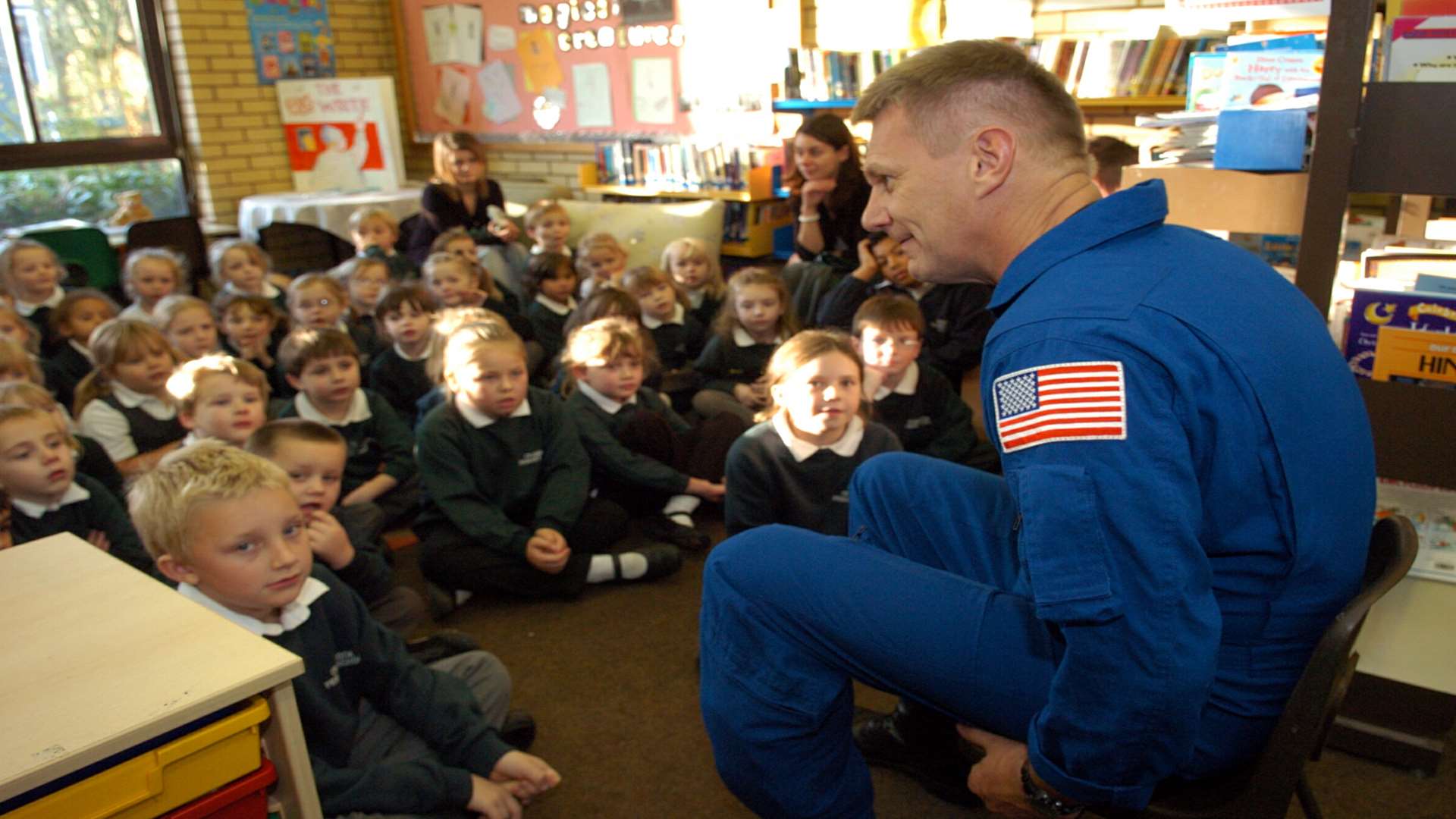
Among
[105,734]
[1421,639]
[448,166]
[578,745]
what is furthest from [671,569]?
[448,166]

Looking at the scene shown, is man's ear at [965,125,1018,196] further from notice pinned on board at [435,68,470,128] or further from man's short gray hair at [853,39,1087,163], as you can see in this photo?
notice pinned on board at [435,68,470,128]

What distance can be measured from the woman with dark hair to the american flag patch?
10.0 feet

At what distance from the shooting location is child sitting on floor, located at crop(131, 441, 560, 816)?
145 cm

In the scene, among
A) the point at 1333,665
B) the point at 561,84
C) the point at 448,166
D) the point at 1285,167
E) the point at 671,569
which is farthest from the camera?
the point at 561,84

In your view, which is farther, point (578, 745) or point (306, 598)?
point (578, 745)

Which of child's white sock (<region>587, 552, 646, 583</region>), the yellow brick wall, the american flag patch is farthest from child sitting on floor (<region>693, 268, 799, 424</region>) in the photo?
the yellow brick wall

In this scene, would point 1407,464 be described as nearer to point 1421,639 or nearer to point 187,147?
point 1421,639

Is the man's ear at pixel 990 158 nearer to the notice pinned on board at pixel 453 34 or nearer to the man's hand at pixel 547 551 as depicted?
the man's hand at pixel 547 551

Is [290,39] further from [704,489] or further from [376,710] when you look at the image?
[376,710]

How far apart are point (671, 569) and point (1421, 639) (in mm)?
1576

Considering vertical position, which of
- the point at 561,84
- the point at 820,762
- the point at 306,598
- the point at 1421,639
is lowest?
the point at 1421,639

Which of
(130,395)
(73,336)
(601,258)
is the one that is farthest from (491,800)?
(601,258)

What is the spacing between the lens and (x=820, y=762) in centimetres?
124

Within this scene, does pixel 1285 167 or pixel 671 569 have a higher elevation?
pixel 1285 167
